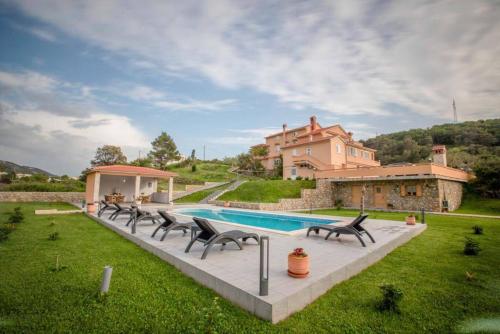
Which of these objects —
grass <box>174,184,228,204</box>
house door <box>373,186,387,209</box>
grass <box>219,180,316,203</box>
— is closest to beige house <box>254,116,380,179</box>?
grass <box>219,180,316,203</box>

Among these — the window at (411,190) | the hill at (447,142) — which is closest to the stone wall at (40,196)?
the window at (411,190)

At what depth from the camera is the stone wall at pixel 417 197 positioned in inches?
744

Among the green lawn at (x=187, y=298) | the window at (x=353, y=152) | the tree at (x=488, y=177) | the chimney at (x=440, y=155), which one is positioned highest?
the window at (x=353, y=152)

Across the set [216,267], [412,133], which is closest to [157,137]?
[216,267]

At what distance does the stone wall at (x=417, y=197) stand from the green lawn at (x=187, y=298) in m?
15.1

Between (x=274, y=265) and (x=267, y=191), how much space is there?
19.8 metres

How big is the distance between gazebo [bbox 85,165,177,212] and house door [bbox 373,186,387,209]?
18.8 m

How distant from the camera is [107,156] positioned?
142 feet

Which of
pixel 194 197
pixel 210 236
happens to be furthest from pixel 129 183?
pixel 210 236

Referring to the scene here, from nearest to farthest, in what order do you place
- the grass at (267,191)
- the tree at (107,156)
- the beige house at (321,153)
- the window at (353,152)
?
the grass at (267,191) < the beige house at (321,153) < the window at (353,152) < the tree at (107,156)

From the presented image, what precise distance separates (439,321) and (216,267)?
3.60 m

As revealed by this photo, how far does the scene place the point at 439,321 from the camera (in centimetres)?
330

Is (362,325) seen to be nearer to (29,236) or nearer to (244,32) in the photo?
(29,236)

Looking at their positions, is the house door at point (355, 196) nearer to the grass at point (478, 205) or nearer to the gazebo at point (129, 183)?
the grass at point (478, 205)
